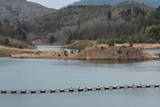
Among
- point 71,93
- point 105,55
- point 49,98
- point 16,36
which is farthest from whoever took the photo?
point 16,36

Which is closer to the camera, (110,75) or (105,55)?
(110,75)

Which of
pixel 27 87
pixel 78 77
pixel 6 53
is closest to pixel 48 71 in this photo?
pixel 78 77

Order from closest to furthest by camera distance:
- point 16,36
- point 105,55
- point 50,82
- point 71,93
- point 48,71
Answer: point 71,93 → point 50,82 → point 48,71 → point 105,55 → point 16,36

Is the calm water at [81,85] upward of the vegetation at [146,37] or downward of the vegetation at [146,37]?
downward

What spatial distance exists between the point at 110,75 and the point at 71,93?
23447mm

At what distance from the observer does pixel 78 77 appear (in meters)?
78.3

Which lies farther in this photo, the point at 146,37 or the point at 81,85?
the point at 146,37

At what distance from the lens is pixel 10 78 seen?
253ft

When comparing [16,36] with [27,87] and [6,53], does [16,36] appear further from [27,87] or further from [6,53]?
[27,87]

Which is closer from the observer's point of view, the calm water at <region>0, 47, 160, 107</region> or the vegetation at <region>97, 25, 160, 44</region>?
the calm water at <region>0, 47, 160, 107</region>

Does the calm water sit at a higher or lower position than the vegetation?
lower

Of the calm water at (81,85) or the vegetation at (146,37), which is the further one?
the vegetation at (146,37)

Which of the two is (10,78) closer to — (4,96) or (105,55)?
(4,96)

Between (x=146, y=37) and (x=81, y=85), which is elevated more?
(x=146, y=37)
